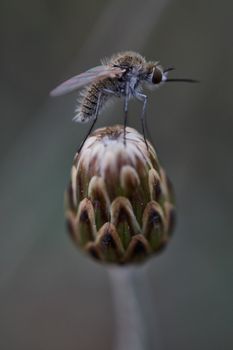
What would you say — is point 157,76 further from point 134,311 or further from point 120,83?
point 134,311

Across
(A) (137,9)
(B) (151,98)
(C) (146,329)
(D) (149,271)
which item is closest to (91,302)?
(D) (149,271)

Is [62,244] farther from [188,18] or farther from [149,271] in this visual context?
[188,18]

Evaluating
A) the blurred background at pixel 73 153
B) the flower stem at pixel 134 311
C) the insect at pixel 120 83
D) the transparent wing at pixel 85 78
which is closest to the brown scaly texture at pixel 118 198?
the insect at pixel 120 83

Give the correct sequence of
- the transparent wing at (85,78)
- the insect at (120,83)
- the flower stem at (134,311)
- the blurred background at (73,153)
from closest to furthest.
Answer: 1. the transparent wing at (85,78)
2. the insect at (120,83)
3. the flower stem at (134,311)
4. the blurred background at (73,153)

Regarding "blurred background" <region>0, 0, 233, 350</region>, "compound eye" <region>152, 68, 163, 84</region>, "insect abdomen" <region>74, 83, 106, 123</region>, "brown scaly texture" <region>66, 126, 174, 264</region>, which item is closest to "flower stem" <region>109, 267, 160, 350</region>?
"brown scaly texture" <region>66, 126, 174, 264</region>

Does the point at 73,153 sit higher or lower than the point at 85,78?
higher

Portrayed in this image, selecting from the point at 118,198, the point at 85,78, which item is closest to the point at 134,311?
the point at 118,198

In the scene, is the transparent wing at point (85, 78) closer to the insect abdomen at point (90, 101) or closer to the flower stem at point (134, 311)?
the insect abdomen at point (90, 101)
